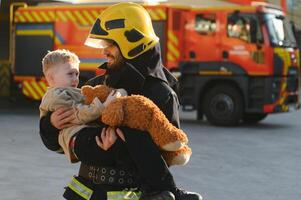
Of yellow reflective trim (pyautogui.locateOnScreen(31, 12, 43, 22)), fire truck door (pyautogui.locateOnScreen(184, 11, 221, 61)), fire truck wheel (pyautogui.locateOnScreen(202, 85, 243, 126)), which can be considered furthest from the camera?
yellow reflective trim (pyautogui.locateOnScreen(31, 12, 43, 22))

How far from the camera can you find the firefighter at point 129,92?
2332 mm

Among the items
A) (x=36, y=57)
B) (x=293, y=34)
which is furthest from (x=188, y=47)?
(x=36, y=57)

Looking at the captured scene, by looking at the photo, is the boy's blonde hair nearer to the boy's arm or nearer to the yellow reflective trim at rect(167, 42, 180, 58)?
the boy's arm

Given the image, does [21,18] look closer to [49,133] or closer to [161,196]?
[49,133]

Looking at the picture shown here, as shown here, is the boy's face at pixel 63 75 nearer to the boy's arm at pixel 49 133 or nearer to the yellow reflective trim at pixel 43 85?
the boy's arm at pixel 49 133

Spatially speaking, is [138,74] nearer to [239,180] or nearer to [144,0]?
[239,180]

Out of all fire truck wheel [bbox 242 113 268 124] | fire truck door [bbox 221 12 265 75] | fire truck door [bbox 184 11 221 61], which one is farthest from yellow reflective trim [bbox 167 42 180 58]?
fire truck wheel [bbox 242 113 268 124]

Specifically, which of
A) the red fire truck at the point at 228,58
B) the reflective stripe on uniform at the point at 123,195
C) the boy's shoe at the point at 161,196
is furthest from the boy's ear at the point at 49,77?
the red fire truck at the point at 228,58

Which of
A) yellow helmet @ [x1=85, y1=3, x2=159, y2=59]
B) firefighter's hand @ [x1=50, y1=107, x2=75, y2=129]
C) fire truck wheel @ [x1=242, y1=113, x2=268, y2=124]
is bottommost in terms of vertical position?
fire truck wheel @ [x1=242, y1=113, x2=268, y2=124]

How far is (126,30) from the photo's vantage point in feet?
7.86

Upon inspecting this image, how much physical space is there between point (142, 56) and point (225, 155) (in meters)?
7.15

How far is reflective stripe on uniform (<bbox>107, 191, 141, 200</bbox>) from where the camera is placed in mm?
2391

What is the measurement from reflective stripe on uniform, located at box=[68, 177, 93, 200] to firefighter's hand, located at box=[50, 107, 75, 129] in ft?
0.88

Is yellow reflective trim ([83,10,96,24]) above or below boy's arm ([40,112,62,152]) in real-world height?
below
